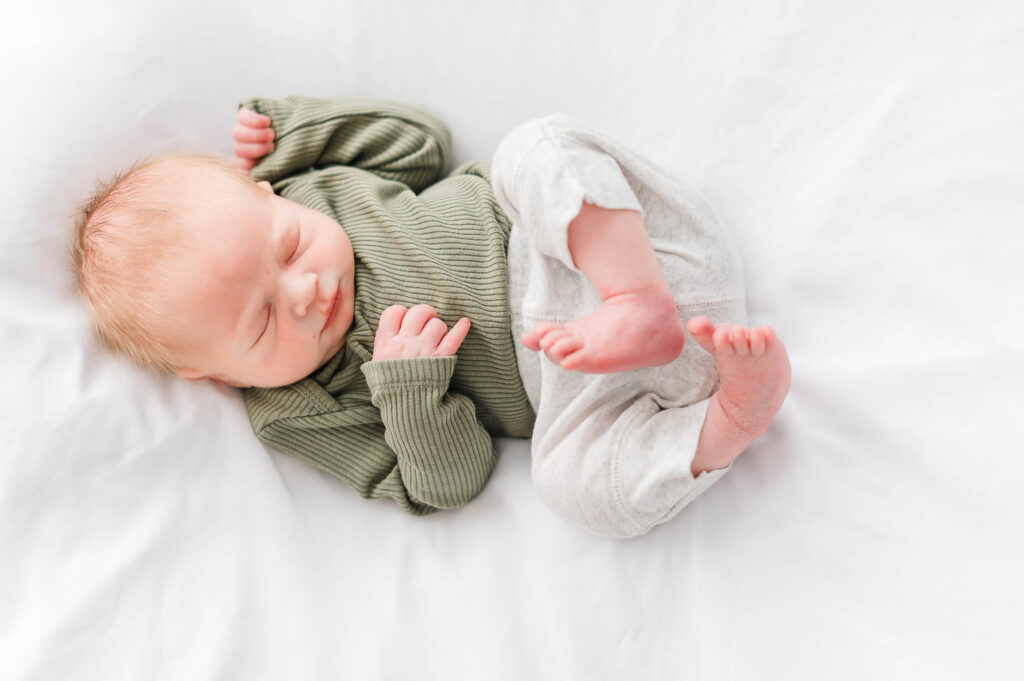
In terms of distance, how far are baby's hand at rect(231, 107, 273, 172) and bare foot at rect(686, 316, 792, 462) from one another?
32.5 inches

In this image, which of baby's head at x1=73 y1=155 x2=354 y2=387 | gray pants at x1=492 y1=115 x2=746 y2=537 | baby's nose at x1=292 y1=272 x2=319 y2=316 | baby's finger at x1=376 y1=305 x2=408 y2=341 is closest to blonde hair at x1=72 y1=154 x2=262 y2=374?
baby's head at x1=73 y1=155 x2=354 y2=387

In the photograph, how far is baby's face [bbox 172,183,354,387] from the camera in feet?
3.11

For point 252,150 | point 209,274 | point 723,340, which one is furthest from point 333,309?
point 723,340

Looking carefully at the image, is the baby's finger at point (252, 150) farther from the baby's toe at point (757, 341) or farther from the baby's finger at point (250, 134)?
the baby's toe at point (757, 341)

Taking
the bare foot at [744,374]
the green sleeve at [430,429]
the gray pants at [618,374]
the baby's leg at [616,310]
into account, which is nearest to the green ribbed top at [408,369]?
the green sleeve at [430,429]

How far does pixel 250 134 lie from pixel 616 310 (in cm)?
75

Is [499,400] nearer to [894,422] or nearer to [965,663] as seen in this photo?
[894,422]

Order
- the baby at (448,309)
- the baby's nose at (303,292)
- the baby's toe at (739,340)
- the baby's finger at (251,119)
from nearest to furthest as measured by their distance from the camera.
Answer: the baby's toe at (739,340) < the baby at (448,309) < the baby's nose at (303,292) < the baby's finger at (251,119)

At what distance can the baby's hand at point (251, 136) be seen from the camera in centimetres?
120

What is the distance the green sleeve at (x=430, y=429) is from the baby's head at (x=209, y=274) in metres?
0.14

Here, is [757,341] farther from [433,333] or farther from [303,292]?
[303,292]

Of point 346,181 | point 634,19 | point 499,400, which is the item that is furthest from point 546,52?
point 499,400

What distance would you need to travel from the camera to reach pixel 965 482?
81 cm

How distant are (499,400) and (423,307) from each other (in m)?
0.21
